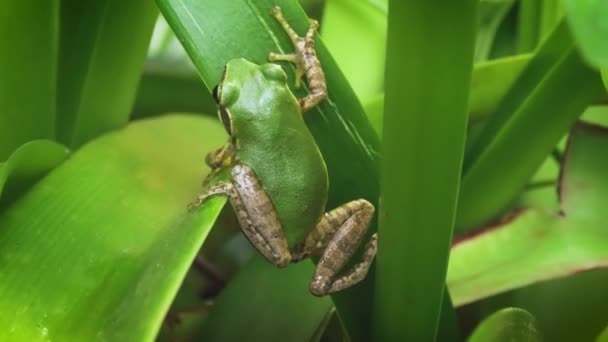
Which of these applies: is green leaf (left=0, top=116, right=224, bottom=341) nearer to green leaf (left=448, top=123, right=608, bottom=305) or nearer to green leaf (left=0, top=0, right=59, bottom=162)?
green leaf (left=0, top=0, right=59, bottom=162)

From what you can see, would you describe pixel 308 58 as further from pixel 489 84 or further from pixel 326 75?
pixel 489 84

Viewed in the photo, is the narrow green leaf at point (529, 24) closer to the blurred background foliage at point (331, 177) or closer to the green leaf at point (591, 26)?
the blurred background foliage at point (331, 177)

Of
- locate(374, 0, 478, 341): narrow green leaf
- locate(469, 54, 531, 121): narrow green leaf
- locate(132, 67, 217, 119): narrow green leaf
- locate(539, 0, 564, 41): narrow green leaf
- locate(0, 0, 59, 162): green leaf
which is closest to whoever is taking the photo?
locate(374, 0, 478, 341): narrow green leaf

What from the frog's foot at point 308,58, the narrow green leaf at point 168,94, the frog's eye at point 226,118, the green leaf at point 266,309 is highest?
the frog's foot at point 308,58

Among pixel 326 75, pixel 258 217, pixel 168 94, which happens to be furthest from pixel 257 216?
pixel 168 94

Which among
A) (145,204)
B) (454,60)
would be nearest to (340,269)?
(145,204)

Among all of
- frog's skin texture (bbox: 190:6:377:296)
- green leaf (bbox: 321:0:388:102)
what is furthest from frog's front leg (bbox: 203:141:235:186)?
green leaf (bbox: 321:0:388:102)

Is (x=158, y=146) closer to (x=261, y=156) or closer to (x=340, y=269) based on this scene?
(x=261, y=156)

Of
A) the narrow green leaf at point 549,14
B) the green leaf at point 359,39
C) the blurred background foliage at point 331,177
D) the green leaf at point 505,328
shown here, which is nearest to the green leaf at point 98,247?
the blurred background foliage at point 331,177

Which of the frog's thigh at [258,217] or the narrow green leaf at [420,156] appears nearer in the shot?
the narrow green leaf at [420,156]
